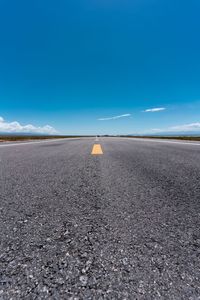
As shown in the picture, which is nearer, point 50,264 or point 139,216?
point 50,264

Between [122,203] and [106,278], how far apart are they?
0.79 m

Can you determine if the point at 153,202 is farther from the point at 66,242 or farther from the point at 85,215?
the point at 66,242

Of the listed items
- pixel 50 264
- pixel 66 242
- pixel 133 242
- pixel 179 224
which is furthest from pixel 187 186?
pixel 50 264

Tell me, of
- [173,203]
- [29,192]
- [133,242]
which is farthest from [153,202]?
[29,192]

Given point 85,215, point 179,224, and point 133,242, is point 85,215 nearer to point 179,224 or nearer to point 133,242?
point 133,242

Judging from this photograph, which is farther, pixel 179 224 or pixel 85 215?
pixel 85 215

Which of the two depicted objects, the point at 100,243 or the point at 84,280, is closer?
the point at 84,280

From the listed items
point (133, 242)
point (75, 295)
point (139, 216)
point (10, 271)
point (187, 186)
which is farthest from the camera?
point (187, 186)

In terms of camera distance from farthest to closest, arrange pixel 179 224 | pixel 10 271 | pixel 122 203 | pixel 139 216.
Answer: pixel 122 203
pixel 139 216
pixel 179 224
pixel 10 271

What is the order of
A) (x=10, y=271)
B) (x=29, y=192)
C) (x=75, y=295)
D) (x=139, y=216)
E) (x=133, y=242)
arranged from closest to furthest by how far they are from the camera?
(x=75, y=295)
(x=10, y=271)
(x=133, y=242)
(x=139, y=216)
(x=29, y=192)

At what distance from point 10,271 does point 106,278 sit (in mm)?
457

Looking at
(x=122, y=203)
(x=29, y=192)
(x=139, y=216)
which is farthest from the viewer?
(x=29, y=192)

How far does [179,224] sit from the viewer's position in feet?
3.68

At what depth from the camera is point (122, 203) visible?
1.47 metres
